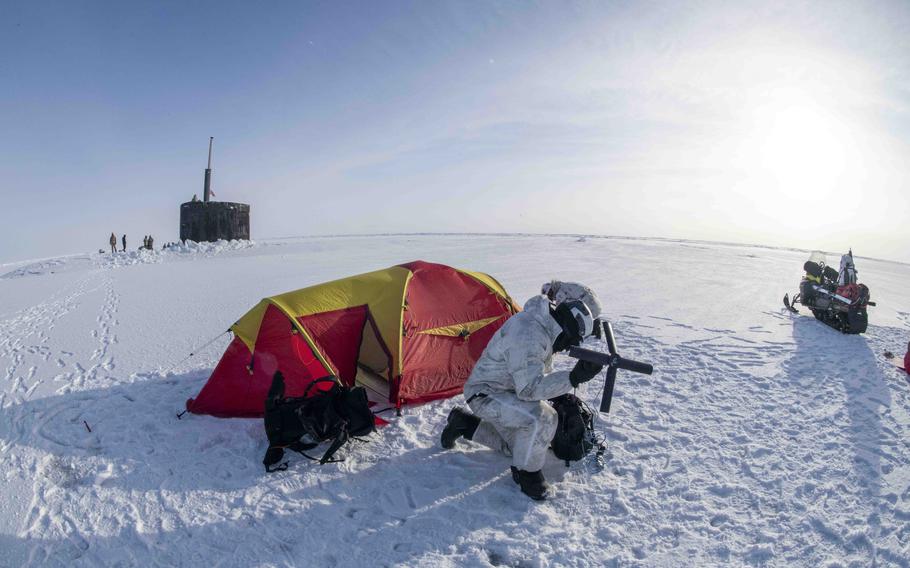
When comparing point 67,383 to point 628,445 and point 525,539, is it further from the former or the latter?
point 628,445

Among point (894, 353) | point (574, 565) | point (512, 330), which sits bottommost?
point (574, 565)

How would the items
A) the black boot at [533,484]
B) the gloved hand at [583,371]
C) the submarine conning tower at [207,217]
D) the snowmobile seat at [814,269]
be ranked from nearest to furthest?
1. the gloved hand at [583,371]
2. the black boot at [533,484]
3. the snowmobile seat at [814,269]
4. the submarine conning tower at [207,217]

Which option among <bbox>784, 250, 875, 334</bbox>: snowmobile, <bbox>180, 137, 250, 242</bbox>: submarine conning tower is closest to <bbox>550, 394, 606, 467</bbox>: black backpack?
<bbox>784, 250, 875, 334</bbox>: snowmobile

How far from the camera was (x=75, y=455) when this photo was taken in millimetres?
4215

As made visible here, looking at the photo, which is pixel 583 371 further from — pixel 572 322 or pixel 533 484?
pixel 533 484

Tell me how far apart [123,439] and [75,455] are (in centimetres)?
37

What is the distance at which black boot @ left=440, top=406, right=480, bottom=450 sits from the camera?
14.3 feet

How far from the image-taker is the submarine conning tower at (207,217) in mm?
23844

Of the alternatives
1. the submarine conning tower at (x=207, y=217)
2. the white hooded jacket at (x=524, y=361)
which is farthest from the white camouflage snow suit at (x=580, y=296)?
the submarine conning tower at (x=207, y=217)

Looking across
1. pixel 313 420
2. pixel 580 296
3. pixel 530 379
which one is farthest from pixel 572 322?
pixel 313 420

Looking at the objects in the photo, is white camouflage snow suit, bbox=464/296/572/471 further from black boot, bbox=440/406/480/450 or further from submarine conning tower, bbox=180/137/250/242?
submarine conning tower, bbox=180/137/250/242

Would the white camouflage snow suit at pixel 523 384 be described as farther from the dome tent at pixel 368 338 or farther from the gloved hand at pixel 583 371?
the dome tent at pixel 368 338

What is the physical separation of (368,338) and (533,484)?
2804 mm

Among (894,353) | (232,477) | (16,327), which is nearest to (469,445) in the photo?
(232,477)
